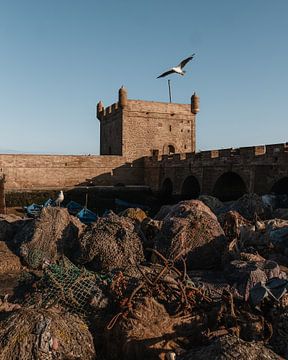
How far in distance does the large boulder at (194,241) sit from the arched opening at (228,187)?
10.8m

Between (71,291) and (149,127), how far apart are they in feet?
77.4

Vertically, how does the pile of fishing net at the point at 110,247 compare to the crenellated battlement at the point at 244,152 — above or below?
below

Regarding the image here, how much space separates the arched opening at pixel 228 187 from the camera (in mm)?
18203

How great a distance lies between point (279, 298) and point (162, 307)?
134 centimetres

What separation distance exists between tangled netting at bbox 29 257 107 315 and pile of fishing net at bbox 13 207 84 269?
333 centimetres

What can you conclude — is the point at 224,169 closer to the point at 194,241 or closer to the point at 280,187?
the point at 280,187

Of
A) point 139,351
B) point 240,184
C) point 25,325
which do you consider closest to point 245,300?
point 139,351

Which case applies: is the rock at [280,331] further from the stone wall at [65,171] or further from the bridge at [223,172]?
the stone wall at [65,171]

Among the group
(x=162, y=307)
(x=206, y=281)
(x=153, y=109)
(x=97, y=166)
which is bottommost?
(x=206, y=281)

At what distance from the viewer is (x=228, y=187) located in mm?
18797

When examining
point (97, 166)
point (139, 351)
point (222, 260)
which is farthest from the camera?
point (97, 166)

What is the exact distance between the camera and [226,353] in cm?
302

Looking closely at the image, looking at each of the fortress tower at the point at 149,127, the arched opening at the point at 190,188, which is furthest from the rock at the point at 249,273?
the fortress tower at the point at 149,127

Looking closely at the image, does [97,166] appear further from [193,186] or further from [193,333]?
[193,333]
